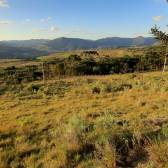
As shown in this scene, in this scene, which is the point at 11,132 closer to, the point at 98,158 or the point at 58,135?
the point at 58,135

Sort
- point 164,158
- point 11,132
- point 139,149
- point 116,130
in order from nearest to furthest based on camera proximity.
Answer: point 164,158 < point 139,149 < point 116,130 < point 11,132

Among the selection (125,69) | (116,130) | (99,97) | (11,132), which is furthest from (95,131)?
(125,69)

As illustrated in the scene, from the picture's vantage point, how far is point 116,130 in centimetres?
427

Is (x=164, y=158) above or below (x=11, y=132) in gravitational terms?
above

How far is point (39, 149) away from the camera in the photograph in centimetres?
385

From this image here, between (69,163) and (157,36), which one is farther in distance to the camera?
(157,36)

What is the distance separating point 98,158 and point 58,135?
6.06 ft

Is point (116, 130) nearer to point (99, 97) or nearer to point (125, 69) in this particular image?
point (99, 97)

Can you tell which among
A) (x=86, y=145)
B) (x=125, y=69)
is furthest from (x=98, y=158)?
(x=125, y=69)

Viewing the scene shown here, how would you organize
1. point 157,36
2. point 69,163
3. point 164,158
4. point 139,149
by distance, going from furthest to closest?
point 157,36, point 139,149, point 69,163, point 164,158

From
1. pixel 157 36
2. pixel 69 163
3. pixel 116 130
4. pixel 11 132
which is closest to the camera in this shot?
pixel 69 163

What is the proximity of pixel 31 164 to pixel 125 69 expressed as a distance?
58937mm

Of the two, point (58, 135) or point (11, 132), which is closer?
point (58, 135)

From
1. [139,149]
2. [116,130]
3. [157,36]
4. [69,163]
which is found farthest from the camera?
[157,36]
